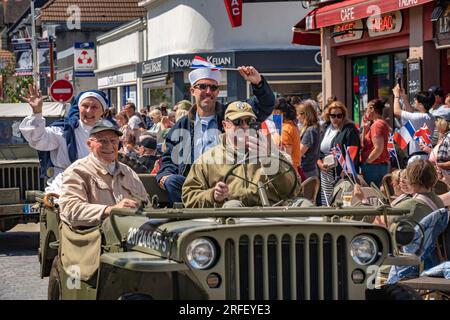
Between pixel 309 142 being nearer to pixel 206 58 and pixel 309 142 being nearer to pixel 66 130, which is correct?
pixel 66 130

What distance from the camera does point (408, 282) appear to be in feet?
23.9

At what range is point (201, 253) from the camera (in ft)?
18.8

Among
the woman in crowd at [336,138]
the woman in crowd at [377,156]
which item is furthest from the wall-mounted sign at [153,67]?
the woman in crowd at [336,138]

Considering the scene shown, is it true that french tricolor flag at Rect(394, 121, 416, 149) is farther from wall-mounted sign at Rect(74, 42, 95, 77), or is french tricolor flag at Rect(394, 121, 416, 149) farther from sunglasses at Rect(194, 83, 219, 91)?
wall-mounted sign at Rect(74, 42, 95, 77)

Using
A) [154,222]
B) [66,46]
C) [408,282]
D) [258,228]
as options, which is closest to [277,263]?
[258,228]

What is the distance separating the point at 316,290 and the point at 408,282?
1594mm

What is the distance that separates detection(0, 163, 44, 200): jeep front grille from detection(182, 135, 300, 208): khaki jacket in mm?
7085

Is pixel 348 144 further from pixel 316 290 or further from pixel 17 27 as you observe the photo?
pixel 17 27

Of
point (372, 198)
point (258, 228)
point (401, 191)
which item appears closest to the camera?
point (258, 228)

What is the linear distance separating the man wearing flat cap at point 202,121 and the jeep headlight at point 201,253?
3.01 metres

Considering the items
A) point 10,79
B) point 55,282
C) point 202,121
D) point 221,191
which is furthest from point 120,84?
point 221,191

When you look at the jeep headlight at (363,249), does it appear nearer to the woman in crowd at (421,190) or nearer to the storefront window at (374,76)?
the woman in crowd at (421,190)

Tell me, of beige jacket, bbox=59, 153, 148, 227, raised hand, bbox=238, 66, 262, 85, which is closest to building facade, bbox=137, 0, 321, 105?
raised hand, bbox=238, 66, 262, 85

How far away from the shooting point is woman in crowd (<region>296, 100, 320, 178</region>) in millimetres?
14000
